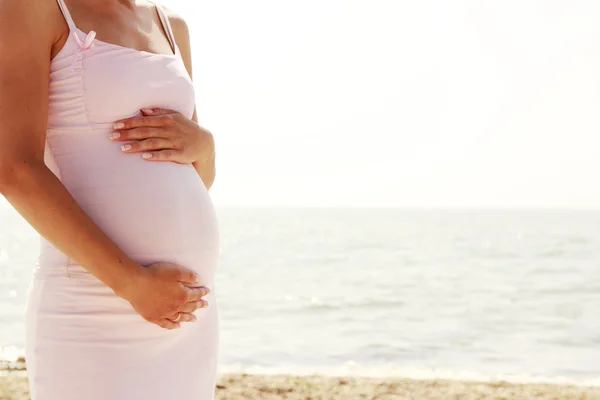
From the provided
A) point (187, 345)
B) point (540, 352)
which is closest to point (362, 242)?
point (540, 352)

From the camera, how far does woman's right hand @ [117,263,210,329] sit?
1.47 metres

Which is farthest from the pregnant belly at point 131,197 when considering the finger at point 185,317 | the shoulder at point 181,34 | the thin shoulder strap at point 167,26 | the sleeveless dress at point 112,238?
the shoulder at point 181,34

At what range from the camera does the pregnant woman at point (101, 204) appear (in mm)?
1410

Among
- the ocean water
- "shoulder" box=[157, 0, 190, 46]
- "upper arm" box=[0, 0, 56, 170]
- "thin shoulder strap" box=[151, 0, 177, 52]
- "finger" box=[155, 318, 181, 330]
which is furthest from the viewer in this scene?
the ocean water

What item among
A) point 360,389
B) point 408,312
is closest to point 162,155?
point 360,389

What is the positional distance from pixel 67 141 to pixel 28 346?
1.38 feet

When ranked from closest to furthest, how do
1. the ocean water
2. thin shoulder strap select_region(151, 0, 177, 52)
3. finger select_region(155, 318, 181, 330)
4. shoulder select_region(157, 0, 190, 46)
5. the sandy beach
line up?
finger select_region(155, 318, 181, 330) → thin shoulder strap select_region(151, 0, 177, 52) → shoulder select_region(157, 0, 190, 46) → the sandy beach → the ocean water

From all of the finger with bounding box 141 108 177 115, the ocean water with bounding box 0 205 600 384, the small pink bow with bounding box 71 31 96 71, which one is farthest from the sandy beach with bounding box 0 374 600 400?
the small pink bow with bounding box 71 31 96 71

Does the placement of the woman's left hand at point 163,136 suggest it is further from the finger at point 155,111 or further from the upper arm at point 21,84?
the upper arm at point 21,84

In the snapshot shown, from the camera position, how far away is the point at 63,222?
141 centimetres

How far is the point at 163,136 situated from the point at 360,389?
3.59 meters

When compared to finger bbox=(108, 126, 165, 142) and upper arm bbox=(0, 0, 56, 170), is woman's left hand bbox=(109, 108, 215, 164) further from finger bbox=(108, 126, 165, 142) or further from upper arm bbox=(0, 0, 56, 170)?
upper arm bbox=(0, 0, 56, 170)

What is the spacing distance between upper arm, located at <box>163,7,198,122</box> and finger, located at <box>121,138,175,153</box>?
30 centimetres

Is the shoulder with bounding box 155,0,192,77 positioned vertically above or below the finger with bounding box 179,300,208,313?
above
